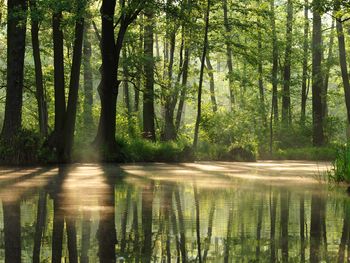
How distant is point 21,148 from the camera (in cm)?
1888

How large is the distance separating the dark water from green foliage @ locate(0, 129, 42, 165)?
6434 millimetres

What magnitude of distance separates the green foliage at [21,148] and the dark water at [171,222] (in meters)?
6.43

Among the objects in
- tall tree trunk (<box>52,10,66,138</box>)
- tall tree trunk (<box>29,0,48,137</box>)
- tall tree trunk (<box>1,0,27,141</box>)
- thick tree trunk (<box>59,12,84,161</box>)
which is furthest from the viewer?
tall tree trunk (<box>29,0,48,137</box>)

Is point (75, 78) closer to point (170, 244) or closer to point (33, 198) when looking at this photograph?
point (33, 198)

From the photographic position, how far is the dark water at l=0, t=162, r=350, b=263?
5398 mm

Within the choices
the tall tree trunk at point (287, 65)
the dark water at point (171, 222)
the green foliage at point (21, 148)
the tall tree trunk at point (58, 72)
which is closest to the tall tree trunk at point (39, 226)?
the dark water at point (171, 222)

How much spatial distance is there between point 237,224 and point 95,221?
1.67 m

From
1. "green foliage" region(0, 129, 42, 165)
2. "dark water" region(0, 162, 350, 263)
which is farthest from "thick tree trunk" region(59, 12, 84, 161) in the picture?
"dark water" region(0, 162, 350, 263)

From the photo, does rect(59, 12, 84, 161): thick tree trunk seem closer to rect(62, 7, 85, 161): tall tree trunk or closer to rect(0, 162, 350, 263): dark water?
rect(62, 7, 85, 161): tall tree trunk

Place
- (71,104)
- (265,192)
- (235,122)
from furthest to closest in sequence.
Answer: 1. (235,122)
2. (71,104)
3. (265,192)

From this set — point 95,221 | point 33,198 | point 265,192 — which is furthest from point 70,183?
point 95,221

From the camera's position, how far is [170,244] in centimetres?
584

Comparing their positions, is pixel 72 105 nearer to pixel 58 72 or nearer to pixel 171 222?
pixel 58 72

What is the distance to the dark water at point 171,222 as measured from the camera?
213 inches
